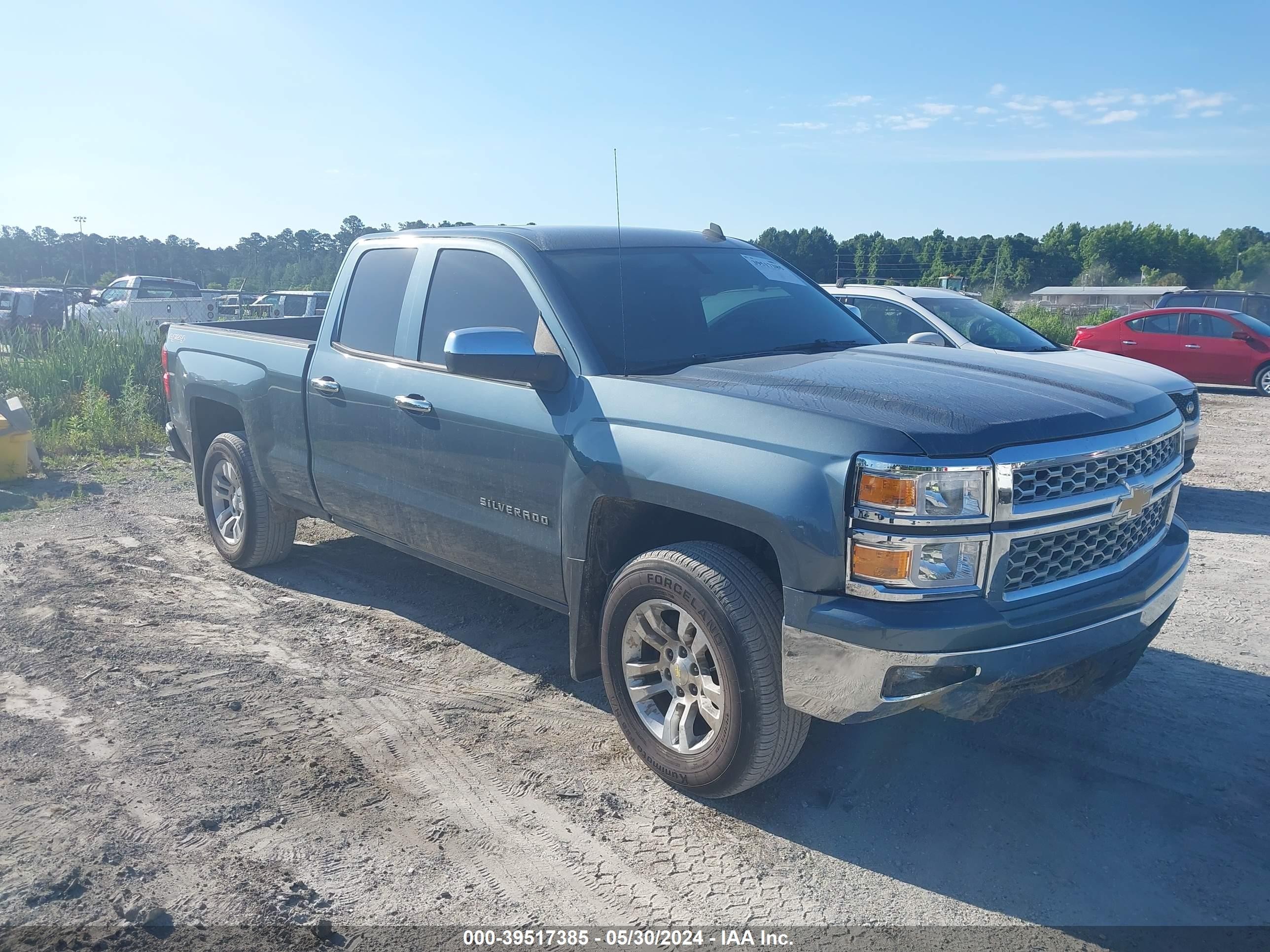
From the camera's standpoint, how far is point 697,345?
13.8 feet

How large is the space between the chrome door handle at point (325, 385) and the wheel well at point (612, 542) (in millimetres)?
1988

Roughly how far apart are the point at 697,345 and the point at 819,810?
1896 millimetres

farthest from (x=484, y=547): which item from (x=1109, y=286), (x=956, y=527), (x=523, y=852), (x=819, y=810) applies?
(x=1109, y=286)

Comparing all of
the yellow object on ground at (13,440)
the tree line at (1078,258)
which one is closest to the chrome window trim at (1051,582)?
the yellow object on ground at (13,440)

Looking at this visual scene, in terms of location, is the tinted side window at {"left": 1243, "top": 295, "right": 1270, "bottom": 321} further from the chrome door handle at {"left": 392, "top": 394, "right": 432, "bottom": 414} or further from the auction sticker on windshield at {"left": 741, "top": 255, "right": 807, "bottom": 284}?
the chrome door handle at {"left": 392, "top": 394, "right": 432, "bottom": 414}

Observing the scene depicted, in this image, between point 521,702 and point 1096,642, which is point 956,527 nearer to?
point 1096,642

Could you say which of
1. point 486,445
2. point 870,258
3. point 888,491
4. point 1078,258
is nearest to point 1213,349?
point 486,445

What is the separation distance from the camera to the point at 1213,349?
17.2m

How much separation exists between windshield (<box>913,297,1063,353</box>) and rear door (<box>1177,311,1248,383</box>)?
9517 millimetres

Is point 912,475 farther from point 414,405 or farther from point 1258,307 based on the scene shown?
point 1258,307

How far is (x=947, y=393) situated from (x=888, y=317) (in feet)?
20.9

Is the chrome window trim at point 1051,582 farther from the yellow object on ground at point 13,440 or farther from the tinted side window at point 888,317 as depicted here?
the yellow object on ground at point 13,440

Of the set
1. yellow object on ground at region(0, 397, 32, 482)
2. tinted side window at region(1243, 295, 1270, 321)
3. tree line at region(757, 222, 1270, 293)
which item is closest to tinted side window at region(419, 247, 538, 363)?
yellow object on ground at region(0, 397, 32, 482)

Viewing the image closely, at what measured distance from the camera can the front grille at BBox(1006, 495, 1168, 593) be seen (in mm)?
3102
